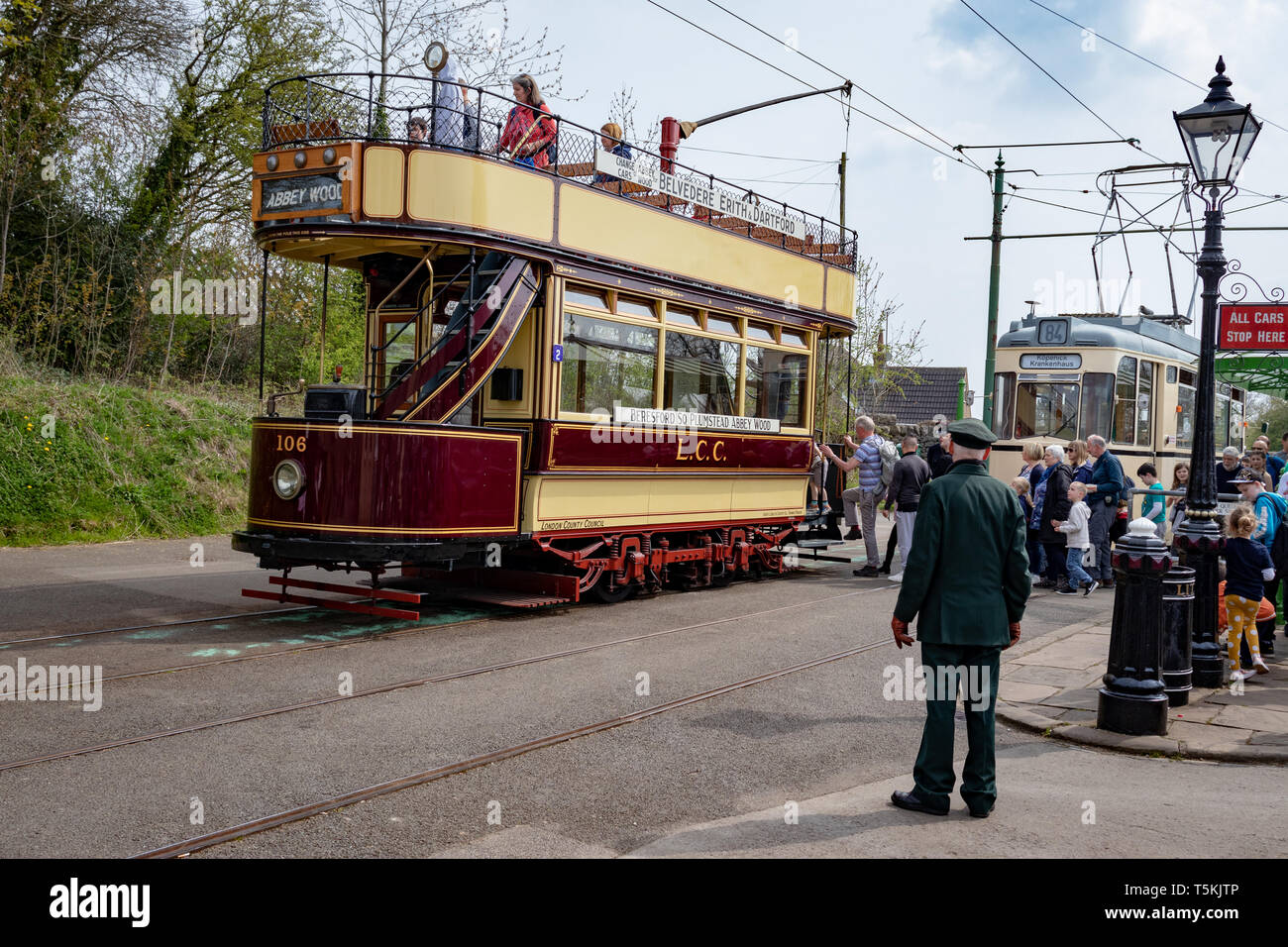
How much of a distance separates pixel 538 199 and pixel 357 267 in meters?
2.06

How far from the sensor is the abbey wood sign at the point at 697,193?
11.2m

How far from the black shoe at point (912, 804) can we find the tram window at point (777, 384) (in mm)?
8132

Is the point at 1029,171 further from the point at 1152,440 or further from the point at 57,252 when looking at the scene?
the point at 57,252

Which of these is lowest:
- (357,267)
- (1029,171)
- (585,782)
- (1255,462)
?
(585,782)

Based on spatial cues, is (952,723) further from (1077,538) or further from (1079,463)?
(1079,463)

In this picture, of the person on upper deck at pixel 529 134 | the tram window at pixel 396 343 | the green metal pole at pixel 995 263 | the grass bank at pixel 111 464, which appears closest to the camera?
the person on upper deck at pixel 529 134

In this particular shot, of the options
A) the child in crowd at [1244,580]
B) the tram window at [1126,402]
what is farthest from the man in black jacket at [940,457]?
the child in crowd at [1244,580]

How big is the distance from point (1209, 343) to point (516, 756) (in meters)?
5.66

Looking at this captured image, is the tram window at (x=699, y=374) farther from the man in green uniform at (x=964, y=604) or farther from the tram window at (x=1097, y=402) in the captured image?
the tram window at (x=1097, y=402)

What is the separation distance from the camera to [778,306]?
1378 cm

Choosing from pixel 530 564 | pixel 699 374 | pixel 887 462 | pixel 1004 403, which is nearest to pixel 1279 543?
pixel 699 374

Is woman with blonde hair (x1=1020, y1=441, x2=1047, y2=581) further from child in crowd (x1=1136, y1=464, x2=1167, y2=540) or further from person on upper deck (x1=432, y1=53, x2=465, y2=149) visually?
person on upper deck (x1=432, y1=53, x2=465, y2=149)
